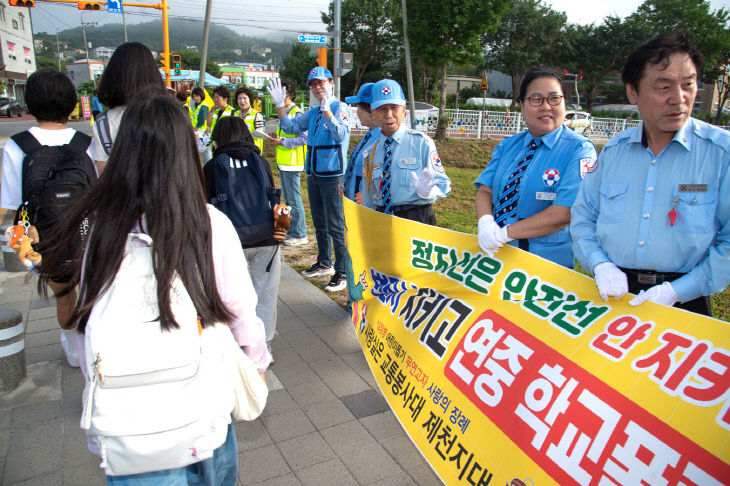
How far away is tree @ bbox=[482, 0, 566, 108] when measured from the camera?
53844 millimetres

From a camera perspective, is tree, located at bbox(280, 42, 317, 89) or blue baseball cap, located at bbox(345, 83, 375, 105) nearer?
blue baseball cap, located at bbox(345, 83, 375, 105)

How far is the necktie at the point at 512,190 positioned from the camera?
2819 millimetres

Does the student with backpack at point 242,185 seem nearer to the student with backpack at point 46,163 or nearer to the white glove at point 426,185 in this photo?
the student with backpack at point 46,163

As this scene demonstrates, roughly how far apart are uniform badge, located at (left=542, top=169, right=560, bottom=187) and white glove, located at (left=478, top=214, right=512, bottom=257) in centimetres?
36

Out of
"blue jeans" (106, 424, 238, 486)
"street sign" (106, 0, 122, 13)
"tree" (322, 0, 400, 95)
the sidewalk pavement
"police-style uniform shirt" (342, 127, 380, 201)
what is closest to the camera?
"blue jeans" (106, 424, 238, 486)

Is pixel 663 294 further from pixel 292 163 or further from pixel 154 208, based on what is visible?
pixel 292 163

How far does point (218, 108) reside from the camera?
360 inches

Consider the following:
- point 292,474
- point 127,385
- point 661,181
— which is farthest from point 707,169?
point 292,474

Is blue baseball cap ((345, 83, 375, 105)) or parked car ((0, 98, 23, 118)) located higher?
blue baseball cap ((345, 83, 375, 105))

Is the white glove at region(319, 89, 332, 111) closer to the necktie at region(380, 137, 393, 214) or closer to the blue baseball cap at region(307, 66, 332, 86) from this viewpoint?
the blue baseball cap at region(307, 66, 332, 86)

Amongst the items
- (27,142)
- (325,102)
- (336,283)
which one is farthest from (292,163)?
(27,142)

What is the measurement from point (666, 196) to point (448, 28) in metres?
19.9

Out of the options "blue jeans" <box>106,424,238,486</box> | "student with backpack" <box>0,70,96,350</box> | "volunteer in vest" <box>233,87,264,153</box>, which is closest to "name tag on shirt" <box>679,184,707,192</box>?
"blue jeans" <box>106,424,238,486</box>

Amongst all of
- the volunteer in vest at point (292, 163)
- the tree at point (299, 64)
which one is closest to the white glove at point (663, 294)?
the volunteer in vest at point (292, 163)
